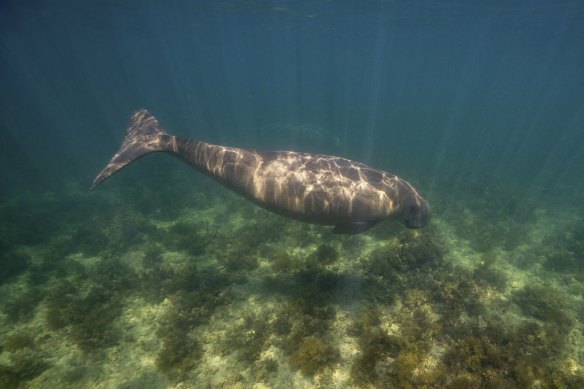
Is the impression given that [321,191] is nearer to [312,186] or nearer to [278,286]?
[312,186]

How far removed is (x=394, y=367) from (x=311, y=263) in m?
3.85

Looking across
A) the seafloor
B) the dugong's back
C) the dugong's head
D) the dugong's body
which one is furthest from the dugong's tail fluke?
the dugong's head

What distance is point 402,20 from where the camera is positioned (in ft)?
125

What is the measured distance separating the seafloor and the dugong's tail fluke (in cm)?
326

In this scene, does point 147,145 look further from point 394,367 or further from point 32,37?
point 32,37

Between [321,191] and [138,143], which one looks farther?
[138,143]

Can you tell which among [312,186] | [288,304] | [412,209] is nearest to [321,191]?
[312,186]

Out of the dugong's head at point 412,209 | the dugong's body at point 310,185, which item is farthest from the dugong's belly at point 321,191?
the dugong's head at point 412,209

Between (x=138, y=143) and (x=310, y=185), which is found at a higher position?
(x=138, y=143)

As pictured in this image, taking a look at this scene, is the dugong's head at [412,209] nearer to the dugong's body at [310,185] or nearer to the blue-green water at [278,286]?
the dugong's body at [310,185]

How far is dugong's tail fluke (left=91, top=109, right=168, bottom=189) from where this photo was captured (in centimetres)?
766

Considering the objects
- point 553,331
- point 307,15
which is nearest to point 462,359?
point 553,331

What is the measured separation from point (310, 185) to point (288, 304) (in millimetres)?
2799

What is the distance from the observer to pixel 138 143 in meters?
8.45
